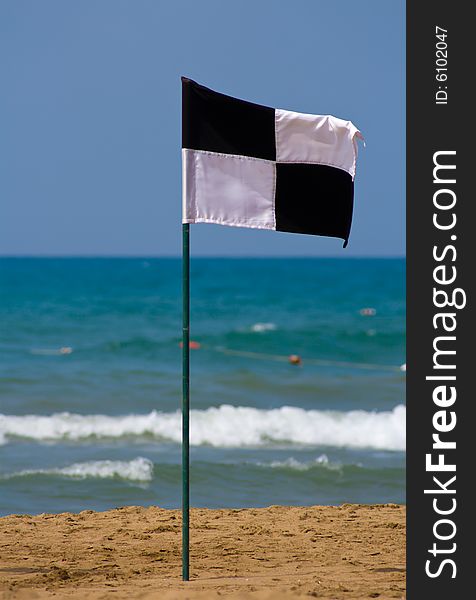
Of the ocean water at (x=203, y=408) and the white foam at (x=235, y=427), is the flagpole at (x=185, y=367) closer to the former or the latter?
the ocean water at (x=203, y=408)

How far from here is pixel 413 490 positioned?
6254 mm

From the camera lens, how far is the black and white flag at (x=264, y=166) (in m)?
6.53

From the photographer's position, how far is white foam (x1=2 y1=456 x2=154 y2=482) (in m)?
12.7

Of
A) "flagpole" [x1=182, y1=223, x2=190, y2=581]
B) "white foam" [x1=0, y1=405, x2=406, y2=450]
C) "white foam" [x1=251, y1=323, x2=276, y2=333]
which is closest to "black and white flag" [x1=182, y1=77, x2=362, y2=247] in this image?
"flagpole" [x1=182, y1=223, x2=190, y2=581]

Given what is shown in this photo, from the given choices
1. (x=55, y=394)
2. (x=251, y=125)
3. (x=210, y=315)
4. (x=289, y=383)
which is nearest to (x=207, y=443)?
(x=55, y=394)

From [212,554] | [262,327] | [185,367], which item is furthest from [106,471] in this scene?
[262,327]

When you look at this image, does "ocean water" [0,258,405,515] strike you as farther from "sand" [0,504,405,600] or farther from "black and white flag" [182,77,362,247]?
"black and white flag" [182,77,362,247]

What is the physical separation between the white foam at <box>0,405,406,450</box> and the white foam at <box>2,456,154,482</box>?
2.44 meters

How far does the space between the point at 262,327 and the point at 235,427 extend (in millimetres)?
22858

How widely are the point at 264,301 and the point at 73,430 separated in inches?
1483

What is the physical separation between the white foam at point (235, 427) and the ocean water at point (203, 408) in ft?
0.12

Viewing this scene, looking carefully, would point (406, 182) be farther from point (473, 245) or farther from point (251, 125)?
point (251, 125)

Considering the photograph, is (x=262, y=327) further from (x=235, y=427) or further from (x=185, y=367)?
(x=185, y=367)

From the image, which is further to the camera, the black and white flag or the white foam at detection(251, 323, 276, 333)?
the white foam at detection(251, 323, 276, 333)
